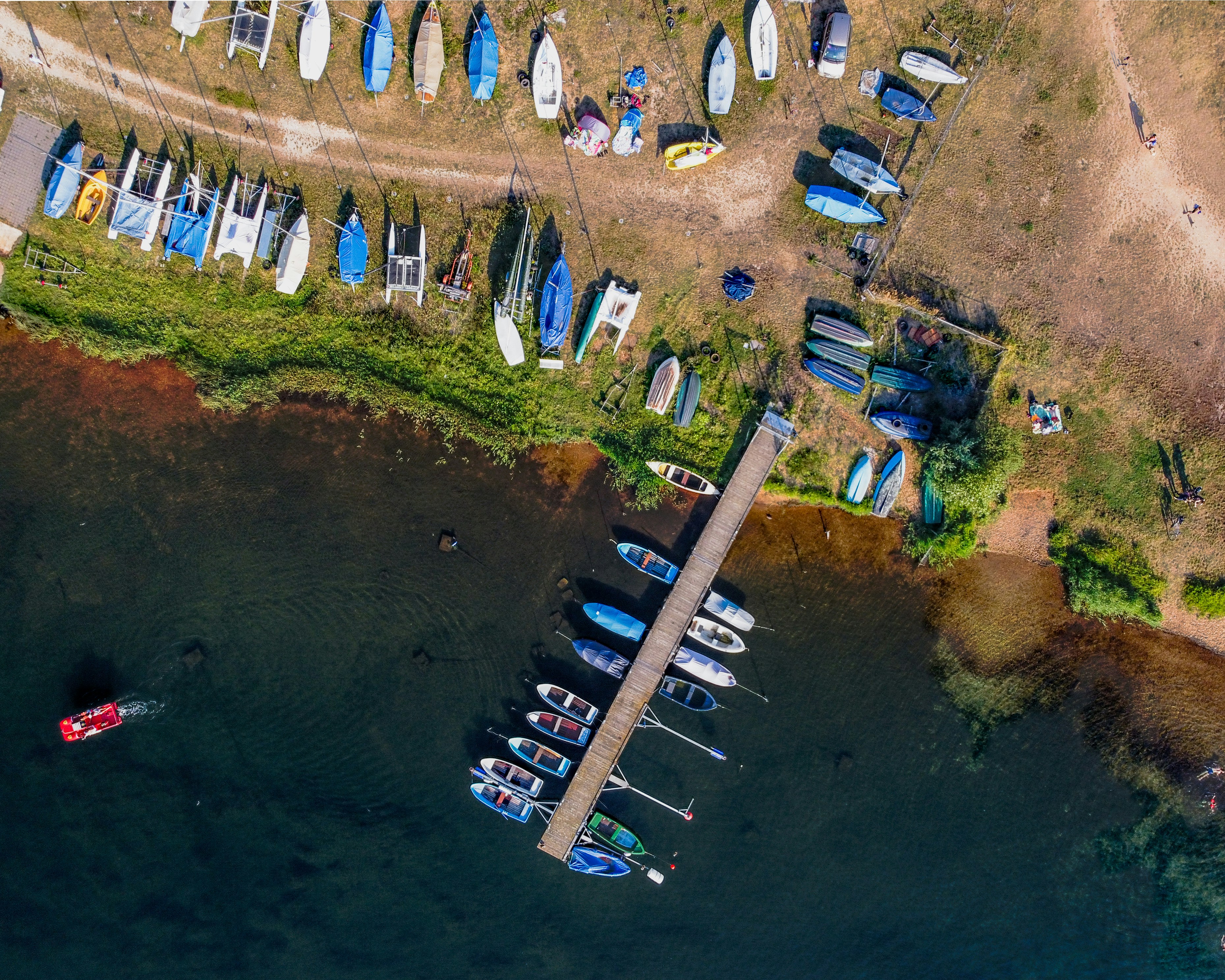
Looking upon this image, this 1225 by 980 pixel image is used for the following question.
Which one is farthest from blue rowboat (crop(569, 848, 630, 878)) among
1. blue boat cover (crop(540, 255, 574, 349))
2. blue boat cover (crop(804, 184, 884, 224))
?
blue boat cover (crop(804, 184, 884, 224))

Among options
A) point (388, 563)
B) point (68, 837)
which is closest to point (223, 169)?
point (388, 563)

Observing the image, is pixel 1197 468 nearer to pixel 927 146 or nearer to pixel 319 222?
pixel 927 146

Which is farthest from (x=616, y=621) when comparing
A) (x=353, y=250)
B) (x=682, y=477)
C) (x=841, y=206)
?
(x=841, y=206)

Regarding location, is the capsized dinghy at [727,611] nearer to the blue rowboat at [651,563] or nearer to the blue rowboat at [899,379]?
the blue rowboat at [651,563]

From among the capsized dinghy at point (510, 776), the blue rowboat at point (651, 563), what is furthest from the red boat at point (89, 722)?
the blue rowboat at point (651, 563)

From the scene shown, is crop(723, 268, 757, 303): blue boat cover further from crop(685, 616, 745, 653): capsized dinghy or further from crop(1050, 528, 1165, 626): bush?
crop(1050, 528, 1165, 626): bush

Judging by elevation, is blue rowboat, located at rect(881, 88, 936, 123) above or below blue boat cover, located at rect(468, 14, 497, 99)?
above
